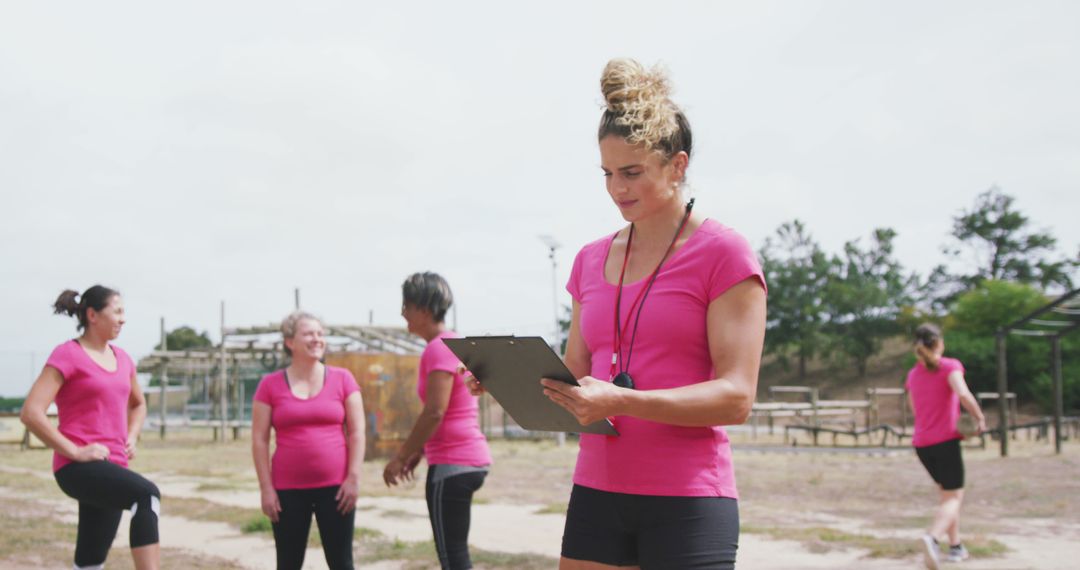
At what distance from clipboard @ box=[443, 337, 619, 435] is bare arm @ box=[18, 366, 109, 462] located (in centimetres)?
312

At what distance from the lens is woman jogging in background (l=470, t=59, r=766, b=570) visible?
2.23 metres

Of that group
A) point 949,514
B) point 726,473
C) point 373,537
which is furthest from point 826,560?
point 726,473

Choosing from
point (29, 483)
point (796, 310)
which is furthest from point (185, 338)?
point (29, 483)

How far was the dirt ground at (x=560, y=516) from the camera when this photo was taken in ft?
25.3

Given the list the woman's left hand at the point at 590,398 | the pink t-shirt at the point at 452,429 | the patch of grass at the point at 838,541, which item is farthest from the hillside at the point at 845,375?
the woman's left hand at the point at 590,398

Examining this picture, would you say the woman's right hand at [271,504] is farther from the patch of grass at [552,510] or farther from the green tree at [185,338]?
the green tree at [185,338]

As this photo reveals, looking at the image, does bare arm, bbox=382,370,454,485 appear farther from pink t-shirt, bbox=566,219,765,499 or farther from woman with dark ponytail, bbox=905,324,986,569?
woman with dark ponytail, bbox=905,324,986,569

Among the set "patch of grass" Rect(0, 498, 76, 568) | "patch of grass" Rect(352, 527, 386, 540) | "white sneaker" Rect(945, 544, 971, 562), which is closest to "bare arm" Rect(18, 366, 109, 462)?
"patch of grass" Rect(0, 498, 76, 568)

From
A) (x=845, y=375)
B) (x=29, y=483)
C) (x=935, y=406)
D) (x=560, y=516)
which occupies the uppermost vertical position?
(x=935, y=406)

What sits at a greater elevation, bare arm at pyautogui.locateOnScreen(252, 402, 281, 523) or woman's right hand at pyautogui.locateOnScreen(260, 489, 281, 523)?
bare arm at pyautogui.locateOnScreen(252, 402, 281, 523)

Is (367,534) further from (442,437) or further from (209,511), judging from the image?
(442,437)

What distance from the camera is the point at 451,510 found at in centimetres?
459

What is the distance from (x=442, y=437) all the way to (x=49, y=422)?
74.7 inches

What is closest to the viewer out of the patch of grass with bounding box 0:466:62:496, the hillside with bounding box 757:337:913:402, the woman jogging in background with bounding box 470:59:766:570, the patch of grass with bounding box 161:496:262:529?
the woman jogging in background with bounding box 470:59:766:570
